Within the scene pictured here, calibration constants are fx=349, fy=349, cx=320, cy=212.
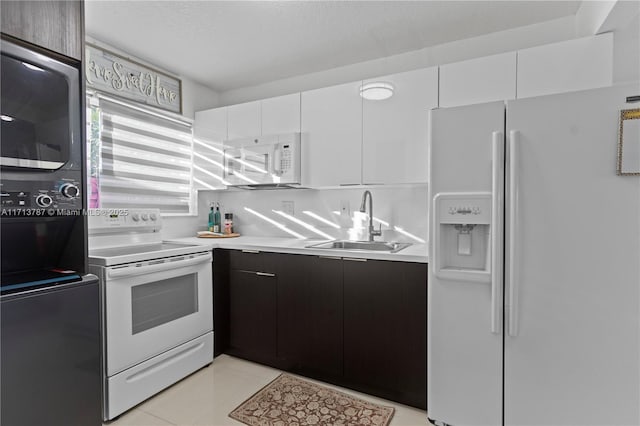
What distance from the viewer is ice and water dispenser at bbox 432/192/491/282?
1.52 metres

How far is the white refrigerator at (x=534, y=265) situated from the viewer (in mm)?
1333

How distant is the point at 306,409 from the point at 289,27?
2.37 meters

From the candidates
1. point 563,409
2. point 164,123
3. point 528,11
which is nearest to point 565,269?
point 563,409

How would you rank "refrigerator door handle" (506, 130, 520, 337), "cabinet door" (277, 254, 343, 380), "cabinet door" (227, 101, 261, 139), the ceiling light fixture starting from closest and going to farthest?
1. "refrigerator door handle" (506, 130, 520, 337)
2. "cabinet door" (277, 254, 343, 380)
3. the ceiling light fixture
4. "cabinet door" (227, 101, 261, 139)

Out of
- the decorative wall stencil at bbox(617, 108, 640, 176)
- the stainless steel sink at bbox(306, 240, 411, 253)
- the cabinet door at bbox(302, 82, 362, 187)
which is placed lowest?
the stainless steel sink at bbox(306, 240, 411, 253)

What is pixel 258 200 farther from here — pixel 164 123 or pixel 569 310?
pixel 569 310

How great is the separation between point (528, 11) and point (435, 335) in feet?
6.61

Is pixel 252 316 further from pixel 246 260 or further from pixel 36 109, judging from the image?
pixel 36 109

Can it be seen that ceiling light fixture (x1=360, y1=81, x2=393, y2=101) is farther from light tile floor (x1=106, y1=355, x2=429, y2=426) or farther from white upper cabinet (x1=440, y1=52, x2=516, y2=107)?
light tile floor (x1=106, y1=355, x2=429, y2=426)

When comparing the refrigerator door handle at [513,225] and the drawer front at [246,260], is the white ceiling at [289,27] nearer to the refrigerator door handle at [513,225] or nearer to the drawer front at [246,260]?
the refrigerator door handle at [513,225]

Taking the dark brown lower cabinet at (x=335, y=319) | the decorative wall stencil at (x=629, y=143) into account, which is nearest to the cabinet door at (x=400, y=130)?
the dark brown lower cabinet at (x=335, y=319)

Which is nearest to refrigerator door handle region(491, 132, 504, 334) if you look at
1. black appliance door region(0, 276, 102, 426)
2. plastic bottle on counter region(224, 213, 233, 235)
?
black appliance door region(0, 276, 102, 426)

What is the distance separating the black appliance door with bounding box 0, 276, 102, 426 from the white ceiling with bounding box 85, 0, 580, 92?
5.42ft

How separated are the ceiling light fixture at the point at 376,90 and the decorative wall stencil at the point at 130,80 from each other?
1.68 m
